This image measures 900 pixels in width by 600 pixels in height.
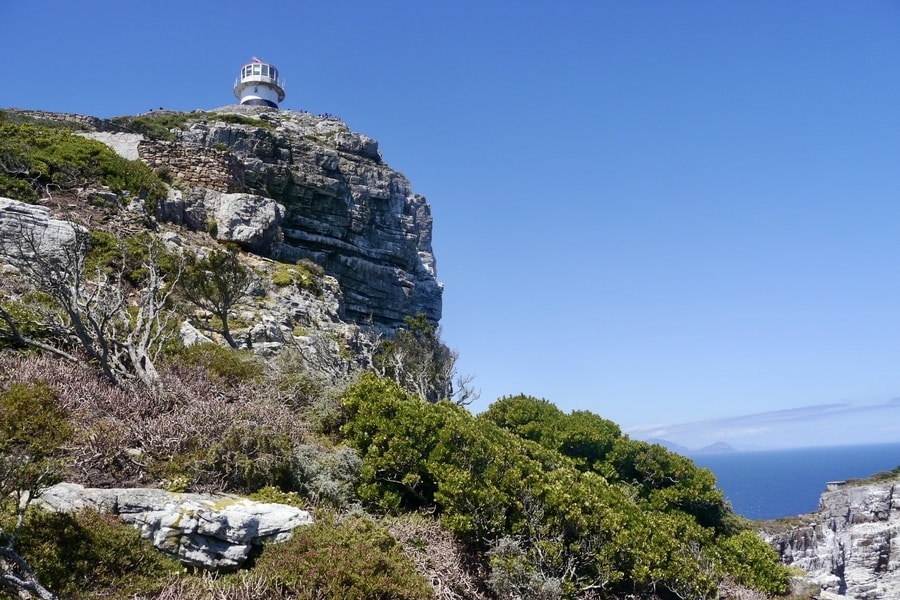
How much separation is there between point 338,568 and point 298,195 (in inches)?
1368

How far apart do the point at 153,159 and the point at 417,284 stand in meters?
24.8

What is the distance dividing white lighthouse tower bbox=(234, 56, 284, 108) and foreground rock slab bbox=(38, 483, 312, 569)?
2511 inches

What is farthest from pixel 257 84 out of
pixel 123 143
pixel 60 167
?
pixel 60 167

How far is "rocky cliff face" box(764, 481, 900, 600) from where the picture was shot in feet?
99.7

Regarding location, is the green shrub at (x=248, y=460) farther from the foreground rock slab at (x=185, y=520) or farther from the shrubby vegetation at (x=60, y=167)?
the shrubby vegetation at (x=60, y=167)

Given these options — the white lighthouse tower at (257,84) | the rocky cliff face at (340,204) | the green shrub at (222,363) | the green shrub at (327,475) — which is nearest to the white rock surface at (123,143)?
the rocky cliff face at (340,204)

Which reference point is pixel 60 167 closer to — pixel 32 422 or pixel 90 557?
pixel 32 422

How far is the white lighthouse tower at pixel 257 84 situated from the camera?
63.0 m

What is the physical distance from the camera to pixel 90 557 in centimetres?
575

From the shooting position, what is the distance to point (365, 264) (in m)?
40.4

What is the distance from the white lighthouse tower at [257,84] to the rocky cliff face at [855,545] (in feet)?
209

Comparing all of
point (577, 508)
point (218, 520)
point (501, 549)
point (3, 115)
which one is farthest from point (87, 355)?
point (3, 115)

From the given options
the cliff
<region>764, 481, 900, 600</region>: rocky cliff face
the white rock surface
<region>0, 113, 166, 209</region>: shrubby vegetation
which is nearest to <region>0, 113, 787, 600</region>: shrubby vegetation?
<region>0, 113, 166, 209</region>: shrubby vegetation

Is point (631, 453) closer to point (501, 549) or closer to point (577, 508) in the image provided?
point (577, 508)
